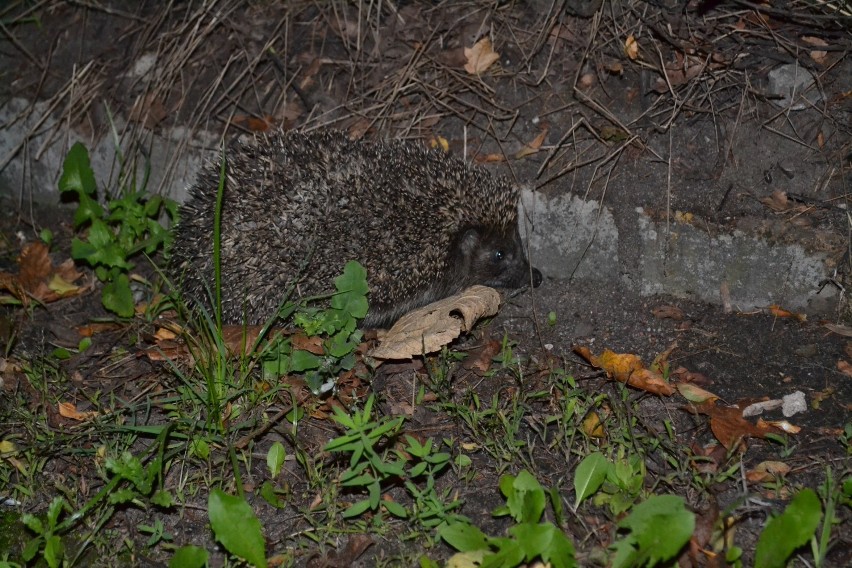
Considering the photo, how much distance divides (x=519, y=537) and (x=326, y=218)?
230 cm

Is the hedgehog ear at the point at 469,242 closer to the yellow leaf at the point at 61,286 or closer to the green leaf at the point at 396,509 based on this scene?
the green leaf at the point at 396,509

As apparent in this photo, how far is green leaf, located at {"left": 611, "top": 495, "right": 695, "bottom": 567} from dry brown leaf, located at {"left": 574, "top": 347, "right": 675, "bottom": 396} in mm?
893

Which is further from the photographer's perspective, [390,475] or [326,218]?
[326,218]

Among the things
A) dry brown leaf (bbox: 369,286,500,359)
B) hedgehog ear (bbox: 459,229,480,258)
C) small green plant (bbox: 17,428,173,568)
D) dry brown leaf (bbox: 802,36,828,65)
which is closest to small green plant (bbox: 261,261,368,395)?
dry brown leaf (bbox: 369,286,500,359)

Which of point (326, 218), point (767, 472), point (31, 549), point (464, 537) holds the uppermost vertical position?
point (326, 218)

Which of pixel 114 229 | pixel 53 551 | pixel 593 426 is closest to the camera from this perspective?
pixel 53 551

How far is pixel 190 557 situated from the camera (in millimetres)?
3420

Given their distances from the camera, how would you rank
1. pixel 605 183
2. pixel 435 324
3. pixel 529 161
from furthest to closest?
pixel 529 161
pixel 605 183
pixel 435 324

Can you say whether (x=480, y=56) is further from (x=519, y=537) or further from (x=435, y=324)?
(x=519, y=537)

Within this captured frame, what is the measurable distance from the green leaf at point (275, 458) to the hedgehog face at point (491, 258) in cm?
210

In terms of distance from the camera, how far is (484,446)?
4027mm

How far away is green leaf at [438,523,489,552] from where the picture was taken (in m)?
3.44

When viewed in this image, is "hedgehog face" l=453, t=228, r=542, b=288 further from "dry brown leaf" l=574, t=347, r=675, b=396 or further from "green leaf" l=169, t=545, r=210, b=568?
"green leaf" l=169, t=545, r=210, b=568

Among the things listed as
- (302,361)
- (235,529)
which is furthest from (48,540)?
(302,361)
